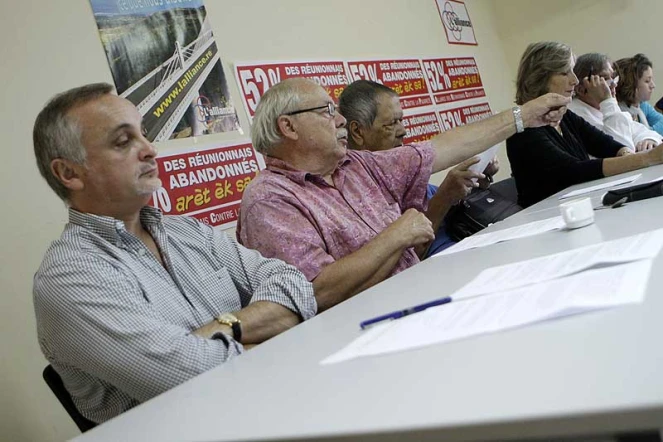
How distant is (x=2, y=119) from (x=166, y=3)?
90cm

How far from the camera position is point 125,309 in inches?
51.8

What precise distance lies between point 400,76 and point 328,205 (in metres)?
2.42

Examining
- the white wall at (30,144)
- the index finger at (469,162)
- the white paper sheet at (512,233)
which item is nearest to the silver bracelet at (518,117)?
the index finger at (469,162)

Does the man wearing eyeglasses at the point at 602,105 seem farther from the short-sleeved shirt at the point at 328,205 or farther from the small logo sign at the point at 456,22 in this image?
the short-sleeved shirt at the point at 328,205

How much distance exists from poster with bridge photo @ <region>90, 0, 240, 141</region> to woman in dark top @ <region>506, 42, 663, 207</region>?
1.32 m

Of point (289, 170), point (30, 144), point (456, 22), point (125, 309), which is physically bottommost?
point (125, 309)

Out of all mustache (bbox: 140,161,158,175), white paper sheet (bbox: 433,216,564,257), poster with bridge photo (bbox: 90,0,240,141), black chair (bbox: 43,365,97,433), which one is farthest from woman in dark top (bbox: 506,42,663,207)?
black chair (bbox: 43,365,97,433)

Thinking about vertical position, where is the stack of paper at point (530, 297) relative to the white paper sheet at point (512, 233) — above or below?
above

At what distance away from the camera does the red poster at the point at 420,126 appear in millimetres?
4215

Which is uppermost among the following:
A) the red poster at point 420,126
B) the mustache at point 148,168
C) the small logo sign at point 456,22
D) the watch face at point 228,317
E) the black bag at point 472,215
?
the small logo sign at point 456,22

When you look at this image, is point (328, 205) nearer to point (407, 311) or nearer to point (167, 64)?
point (167, 64)

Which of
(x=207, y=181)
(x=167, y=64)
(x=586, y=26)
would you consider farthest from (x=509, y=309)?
(x=586, y=26)

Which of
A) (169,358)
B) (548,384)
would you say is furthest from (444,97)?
(548,384)

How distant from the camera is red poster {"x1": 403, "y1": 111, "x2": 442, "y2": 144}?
421cm
